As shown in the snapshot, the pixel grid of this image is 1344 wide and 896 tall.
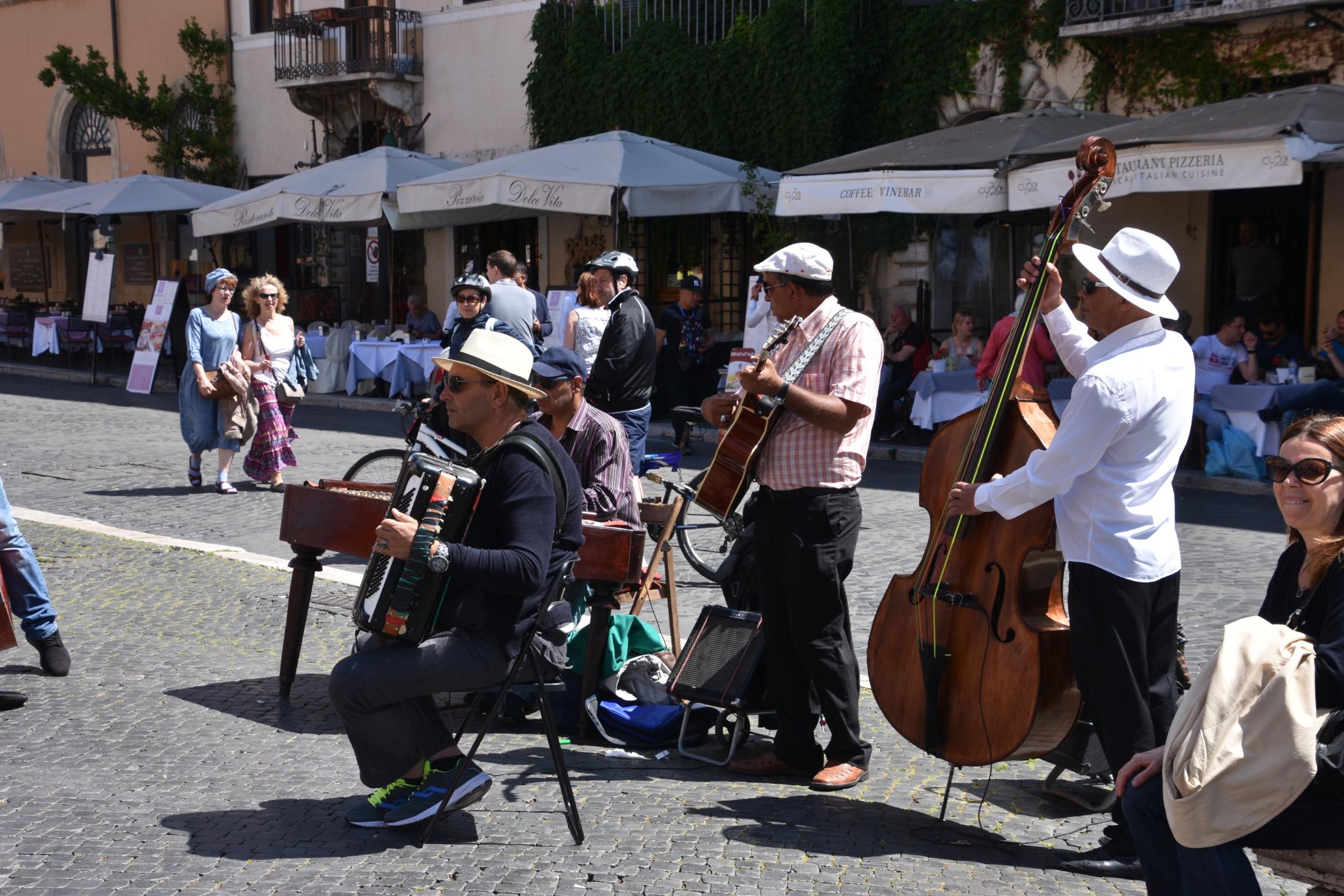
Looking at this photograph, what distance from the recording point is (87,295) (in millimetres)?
21203

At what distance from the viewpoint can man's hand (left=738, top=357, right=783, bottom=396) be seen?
15.0ft

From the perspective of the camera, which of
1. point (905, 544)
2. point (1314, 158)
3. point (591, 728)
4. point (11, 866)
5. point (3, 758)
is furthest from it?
point (1314, 158)

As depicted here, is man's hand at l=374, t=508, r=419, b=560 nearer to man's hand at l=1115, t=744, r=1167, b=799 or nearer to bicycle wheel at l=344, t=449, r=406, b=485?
man's hand at l=1115, t=744, r=1167, b=799

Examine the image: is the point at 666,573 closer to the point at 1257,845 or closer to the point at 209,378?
the point at 1257,845

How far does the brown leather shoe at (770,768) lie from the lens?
4.96m

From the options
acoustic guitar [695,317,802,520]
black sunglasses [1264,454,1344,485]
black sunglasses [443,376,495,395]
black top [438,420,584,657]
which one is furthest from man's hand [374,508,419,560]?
black sunglasses [1264,454,1344,485]

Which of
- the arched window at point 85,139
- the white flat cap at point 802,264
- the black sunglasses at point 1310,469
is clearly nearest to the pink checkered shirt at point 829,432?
the white flat cap at point 802,264

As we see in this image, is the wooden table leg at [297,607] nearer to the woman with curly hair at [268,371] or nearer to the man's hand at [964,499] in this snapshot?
the man's hand at [964,499]

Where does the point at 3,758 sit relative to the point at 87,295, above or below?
below

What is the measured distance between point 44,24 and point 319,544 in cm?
2840

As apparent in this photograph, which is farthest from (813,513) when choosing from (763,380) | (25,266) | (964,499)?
(25,266)

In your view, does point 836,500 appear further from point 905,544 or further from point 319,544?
point 905,544

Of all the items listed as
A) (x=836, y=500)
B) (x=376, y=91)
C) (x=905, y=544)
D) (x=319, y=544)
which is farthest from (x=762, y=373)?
(x=376, y=91)

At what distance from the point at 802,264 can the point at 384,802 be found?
7.04 ft
